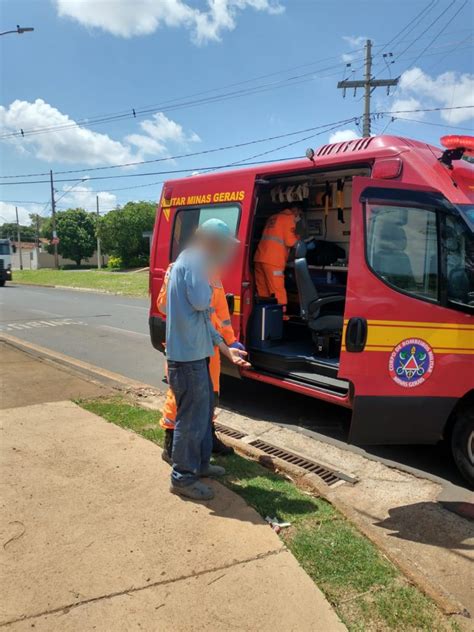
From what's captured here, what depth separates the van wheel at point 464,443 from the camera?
3.88 metres

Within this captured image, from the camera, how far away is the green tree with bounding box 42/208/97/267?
60.8 metres

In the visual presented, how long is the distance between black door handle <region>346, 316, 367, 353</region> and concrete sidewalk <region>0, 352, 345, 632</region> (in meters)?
1.47

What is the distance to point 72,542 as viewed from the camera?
2875 millimetres

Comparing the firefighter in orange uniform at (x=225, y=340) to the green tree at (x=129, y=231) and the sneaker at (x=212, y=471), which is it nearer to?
the sneaker at (x=212, y=471)

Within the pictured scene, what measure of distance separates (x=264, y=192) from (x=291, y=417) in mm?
2616

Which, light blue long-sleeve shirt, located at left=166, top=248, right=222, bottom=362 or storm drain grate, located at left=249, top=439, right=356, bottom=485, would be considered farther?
storm drain grate, located at left=249, top=439, right=356, bottom=485

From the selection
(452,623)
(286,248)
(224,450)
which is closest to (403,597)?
(452,623)

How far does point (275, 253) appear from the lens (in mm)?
5996

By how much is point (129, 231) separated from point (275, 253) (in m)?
42.6

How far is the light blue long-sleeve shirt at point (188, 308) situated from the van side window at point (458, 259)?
6.21 ft

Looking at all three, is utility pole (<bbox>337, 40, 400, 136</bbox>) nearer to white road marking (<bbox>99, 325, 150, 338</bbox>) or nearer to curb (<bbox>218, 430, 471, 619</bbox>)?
white road marking (<bbox>99, 325, 150, 338</bbox>)

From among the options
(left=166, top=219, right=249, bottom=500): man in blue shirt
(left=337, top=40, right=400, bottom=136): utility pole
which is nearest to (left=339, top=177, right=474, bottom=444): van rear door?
(left=166, top=219, right=249, bottom=500): man in blue shirt

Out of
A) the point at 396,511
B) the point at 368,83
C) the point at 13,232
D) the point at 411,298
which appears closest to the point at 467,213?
the point at 411,298

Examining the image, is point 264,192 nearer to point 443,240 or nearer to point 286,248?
point 286,248
